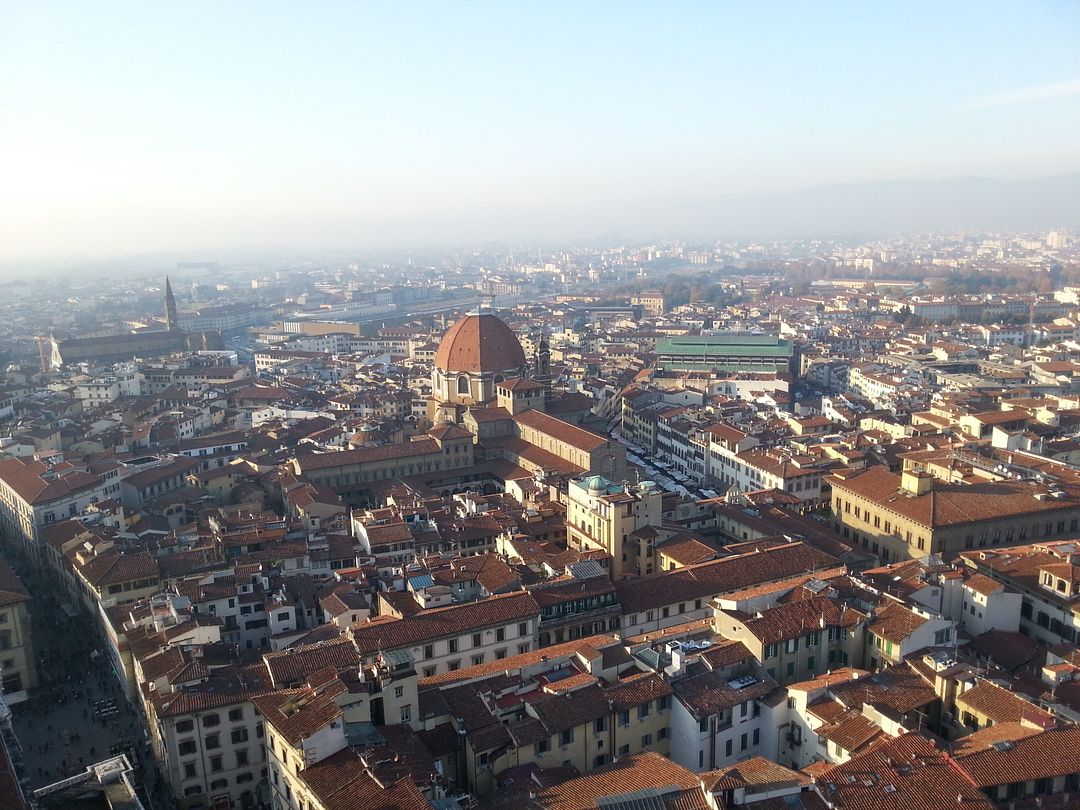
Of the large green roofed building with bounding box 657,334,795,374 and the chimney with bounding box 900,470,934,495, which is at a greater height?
the chimney with bounding box 900,470,934,495

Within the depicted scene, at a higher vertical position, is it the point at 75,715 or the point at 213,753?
the point at 213,753

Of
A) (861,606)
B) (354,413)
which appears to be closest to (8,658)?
(861,606)

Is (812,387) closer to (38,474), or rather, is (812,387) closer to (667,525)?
(667,525)

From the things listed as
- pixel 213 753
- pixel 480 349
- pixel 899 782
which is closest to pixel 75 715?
pixel 213 753

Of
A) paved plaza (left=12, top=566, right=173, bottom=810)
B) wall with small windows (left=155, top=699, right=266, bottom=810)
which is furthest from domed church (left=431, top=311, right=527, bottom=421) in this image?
wall with small windows (left=155, top=699, right=266, bottom=810)

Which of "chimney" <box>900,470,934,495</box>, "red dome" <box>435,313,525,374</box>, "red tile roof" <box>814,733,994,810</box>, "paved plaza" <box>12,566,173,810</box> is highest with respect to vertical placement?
"red dome" <box>435,313,525,374</box>

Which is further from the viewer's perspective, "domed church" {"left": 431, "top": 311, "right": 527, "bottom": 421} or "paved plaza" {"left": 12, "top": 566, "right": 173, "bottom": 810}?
"domed church" {"left": 431, "top": 311, "right": 527, "bottom": 421}

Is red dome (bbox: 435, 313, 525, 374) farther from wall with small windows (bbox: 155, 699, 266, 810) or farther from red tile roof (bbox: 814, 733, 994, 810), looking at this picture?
red tile roof (bbox: 814, 733, 994, 810)

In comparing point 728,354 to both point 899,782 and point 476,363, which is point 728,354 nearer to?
point 476,363
